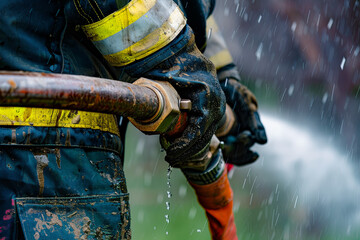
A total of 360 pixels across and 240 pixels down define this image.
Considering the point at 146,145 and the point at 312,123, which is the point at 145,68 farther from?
the point at 312,123

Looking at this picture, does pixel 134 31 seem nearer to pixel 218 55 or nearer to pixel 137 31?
pixel 137 31

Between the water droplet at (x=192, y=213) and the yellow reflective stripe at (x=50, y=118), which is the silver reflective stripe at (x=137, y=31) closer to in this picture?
the yellow reflective stripe at (x=50, y=118)

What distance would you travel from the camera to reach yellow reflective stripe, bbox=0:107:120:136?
0.94 meters

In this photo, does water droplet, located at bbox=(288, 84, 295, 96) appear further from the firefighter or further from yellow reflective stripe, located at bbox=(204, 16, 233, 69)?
the firefighter

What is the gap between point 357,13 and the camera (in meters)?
4.84

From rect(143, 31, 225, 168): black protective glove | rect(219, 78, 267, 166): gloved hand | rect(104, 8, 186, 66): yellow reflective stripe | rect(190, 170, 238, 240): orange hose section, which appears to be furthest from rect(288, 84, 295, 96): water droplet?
rect(104, 8, 186, 66): yellow reflective stripe

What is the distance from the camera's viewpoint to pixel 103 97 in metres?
0.85

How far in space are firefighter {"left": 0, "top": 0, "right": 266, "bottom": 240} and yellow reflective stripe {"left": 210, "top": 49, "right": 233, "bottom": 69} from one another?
83 centimetres

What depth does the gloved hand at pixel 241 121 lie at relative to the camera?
1998 millimetres

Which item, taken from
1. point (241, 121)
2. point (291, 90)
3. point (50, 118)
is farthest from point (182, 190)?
point (50, 118)

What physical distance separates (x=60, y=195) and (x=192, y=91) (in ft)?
1.30

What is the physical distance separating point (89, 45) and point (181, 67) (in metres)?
0.27

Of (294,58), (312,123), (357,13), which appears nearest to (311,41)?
(294,58)

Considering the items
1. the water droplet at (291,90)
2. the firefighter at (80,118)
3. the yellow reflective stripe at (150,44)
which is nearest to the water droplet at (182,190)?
the water droplet at (291,90)
